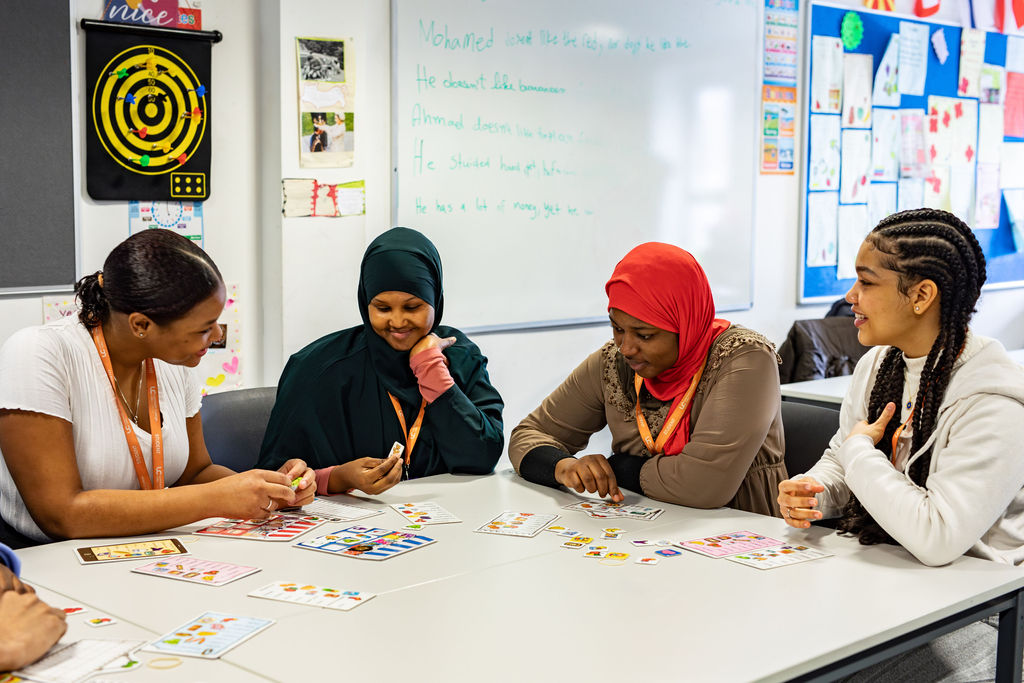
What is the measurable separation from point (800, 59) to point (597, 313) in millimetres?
2008

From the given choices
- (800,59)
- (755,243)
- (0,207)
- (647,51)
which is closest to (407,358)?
(0,207)

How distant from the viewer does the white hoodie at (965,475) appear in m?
1.84

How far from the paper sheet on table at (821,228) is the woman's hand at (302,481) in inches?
159

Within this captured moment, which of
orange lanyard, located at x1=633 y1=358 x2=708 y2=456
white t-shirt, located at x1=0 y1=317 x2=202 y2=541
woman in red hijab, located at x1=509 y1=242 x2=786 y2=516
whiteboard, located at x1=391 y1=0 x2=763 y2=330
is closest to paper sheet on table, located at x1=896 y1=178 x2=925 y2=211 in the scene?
Answer: whiteboard, located at x1=391 y1=0 x2=763 y2=330

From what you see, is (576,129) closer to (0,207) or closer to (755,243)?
(755,243)

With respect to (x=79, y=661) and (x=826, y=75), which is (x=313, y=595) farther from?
(x=826, y=75)

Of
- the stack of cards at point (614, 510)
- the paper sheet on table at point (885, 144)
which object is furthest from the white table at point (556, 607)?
the paper sheet on table at point (885, 144)

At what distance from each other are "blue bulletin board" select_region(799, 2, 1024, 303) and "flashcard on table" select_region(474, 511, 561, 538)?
377cm

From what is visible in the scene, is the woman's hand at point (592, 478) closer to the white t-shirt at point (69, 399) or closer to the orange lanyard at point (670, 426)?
the orange lanyard at point (670, 426)

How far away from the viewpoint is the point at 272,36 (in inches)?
138

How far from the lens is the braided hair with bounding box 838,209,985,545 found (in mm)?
2012

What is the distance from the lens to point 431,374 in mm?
2686

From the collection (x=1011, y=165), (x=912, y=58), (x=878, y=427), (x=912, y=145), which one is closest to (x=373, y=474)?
(x=878, y=427)

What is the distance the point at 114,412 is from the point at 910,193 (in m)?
5.25
